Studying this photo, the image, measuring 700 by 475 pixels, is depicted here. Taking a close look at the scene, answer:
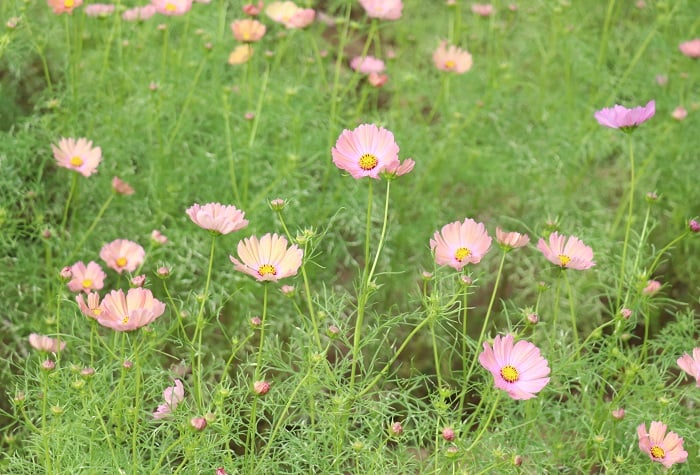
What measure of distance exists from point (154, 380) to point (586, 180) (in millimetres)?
1523

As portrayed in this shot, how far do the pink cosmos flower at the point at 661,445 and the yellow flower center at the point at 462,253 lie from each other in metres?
0.33

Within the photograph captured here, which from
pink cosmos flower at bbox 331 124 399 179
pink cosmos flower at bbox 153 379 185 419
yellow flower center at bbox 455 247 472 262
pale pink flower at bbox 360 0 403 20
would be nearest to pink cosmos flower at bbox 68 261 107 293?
pink cosmos flower at bbox 153 379 185 419

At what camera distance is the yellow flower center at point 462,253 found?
1355mm

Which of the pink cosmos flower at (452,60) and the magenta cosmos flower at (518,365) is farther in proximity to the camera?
the pink cosmos flower at (452,60)

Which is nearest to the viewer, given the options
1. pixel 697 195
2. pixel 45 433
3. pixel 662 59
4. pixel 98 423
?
pixel 45 433

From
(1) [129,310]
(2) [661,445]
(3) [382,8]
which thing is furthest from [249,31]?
(2) [661,445]

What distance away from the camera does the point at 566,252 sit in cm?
142

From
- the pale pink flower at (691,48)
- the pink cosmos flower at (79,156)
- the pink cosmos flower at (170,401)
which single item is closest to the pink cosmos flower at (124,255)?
the pink cosmos flower at (79,156)

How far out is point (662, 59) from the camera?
2596mm

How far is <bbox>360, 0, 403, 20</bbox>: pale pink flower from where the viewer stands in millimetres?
2031

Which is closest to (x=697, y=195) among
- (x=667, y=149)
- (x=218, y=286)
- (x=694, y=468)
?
(x=667, y=149)

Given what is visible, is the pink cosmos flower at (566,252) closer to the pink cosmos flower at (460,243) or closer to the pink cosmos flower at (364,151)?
the pink cosmos flower at (460,243)

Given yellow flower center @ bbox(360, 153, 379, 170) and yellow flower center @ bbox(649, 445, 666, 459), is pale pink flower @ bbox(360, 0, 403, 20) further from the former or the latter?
yellow flower center @ bbox(649, 445, 666, 459)

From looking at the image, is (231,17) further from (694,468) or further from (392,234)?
(694,468)
